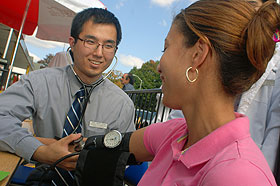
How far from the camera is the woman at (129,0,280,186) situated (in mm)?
941

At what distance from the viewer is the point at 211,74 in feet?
3.41

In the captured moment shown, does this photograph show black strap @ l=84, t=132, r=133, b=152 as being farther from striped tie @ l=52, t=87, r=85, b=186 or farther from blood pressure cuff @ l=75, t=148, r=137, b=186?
striped tie @ l=52, t=87, r=85, b=186

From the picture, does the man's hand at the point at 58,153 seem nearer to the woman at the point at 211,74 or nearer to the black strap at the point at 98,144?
the black strap at the point at 98,144

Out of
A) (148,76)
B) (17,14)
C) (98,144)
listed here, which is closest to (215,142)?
(98,144)

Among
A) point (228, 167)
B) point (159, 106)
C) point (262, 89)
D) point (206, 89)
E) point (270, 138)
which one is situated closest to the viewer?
point (228, 167)

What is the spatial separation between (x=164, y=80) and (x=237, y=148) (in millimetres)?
466

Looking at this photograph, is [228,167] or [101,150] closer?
[228,167]

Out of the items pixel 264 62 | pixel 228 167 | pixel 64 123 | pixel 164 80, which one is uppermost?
pixel 264 62

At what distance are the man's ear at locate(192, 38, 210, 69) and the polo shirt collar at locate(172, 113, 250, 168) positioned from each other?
0.92ft

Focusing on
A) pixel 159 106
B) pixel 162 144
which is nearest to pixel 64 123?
pixel 162 144

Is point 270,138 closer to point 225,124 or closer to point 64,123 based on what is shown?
point 225,124

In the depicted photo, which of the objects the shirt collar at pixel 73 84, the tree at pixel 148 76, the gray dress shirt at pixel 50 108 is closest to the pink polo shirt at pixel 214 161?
the gray dress shirt at pixel 50 108

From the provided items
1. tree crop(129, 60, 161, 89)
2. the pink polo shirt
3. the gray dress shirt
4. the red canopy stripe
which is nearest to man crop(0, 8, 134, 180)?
the gray dress shirt

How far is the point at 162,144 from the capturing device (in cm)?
131
